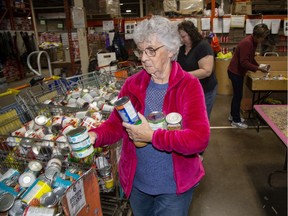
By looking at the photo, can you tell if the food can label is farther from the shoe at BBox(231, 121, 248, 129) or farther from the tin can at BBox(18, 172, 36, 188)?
the shoe at BBox(231, 121, 248, 129)

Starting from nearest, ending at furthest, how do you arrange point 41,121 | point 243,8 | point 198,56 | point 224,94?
point 41,121 → point 198,56 → point 243,8 → point 224,94

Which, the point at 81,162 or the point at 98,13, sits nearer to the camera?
the point at 81,162

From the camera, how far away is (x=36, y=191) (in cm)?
119

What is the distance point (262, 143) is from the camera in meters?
3.43

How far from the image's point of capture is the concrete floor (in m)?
2.24

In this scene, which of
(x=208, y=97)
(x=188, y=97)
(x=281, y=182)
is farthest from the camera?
(x=208, y=97)

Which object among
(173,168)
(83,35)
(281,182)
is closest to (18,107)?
(173,168)

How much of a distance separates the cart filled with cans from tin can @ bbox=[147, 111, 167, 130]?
0.92 ft

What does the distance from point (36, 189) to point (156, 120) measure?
681 mm

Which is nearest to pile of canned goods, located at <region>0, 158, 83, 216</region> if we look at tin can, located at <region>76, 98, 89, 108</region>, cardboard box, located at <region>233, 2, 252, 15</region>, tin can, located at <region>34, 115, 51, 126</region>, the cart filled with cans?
the cart filled with cans

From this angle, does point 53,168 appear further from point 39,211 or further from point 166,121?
point 166,121

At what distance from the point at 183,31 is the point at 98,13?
12.1 ft

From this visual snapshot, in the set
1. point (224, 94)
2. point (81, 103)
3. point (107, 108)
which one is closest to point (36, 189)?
point (107, 108)

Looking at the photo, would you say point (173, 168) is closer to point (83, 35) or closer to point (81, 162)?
point (81, 162)
